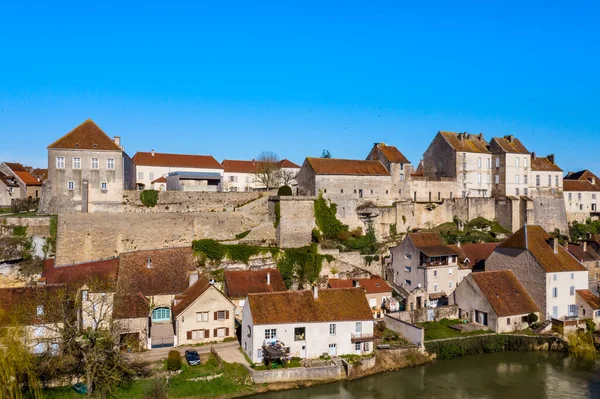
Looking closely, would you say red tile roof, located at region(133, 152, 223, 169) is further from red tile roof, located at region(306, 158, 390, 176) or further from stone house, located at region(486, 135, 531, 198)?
stone house, located at region(486, 135, 531, 198)

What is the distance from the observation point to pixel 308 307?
2683cm

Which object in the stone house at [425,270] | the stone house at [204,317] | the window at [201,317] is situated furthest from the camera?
the stone house at [425,270]

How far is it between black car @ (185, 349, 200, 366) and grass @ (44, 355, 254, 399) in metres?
0.24

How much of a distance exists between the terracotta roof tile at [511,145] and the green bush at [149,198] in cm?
3370

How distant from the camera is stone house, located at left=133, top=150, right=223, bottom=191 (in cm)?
4679

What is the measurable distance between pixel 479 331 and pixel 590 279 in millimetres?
15587

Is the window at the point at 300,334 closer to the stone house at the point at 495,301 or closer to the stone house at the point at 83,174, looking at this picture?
the stone house at the point at 495,301

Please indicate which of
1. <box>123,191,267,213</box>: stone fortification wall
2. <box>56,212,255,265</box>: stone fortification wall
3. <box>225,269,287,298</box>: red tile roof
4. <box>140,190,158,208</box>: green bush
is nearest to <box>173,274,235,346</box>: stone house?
<box>225,269,287,298</box>: red tile roof

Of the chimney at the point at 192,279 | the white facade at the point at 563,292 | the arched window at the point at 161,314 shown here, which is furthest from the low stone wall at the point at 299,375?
the white facade at the point at 563,292

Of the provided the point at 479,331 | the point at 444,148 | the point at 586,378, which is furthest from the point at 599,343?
the point at 444,148

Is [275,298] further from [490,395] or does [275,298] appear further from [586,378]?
[586,378]

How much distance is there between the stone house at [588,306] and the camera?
3189 cm

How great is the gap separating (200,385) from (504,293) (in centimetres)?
2002

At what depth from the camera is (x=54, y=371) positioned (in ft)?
70.7
